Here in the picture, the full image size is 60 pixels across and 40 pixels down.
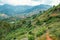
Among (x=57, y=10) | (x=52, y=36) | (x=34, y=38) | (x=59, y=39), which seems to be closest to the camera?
(x=59, y=39)

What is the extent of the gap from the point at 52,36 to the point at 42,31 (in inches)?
906

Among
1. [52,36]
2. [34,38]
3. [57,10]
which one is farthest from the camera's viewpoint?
[57,10]

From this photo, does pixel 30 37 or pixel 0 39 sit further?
pixel 0 39

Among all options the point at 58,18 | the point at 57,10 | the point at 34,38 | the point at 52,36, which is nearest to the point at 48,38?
the point at 52,36

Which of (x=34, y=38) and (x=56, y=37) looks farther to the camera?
(x=34, y=38)

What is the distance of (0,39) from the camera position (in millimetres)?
163750

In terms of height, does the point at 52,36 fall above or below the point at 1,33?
above

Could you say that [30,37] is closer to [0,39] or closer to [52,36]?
[52,36]

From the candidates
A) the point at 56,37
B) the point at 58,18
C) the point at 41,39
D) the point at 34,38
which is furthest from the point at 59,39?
the point at 58,18

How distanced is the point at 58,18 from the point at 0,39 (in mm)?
49082

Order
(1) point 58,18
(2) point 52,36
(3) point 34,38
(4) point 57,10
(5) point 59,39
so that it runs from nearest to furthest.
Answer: (5) point 59,39 < (2) point 52,36 < (3) point 34,38 < (1) point 58,18 < (4) point 57,10

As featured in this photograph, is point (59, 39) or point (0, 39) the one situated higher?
point (59, 39)

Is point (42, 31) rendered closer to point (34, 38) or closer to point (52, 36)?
point (34, 38)

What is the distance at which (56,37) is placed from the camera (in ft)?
310
